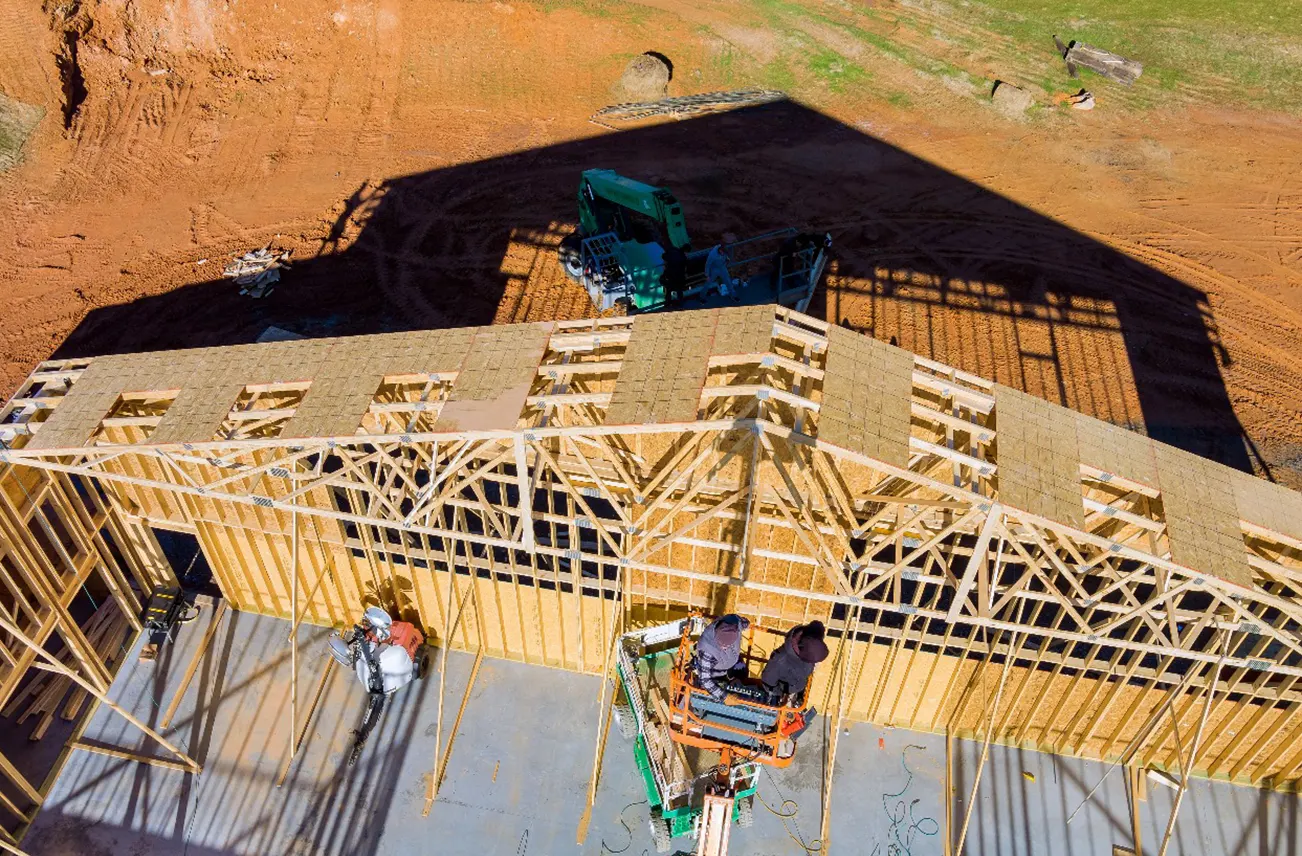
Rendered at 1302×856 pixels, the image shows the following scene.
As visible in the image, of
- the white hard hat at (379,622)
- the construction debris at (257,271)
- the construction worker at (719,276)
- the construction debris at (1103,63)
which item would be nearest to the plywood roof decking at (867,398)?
the white hard hat at (379,622)

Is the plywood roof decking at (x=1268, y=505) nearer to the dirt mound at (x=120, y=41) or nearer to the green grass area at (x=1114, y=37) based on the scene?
the green grass area at (x=1114, y=37)

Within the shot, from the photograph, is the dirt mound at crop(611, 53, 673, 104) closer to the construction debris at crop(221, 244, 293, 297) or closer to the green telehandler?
the green telehandler

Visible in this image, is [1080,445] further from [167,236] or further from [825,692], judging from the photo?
[167,236]

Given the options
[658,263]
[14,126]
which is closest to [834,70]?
[658,263]

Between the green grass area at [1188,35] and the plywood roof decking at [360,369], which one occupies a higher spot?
the green grass area at [1188,35]

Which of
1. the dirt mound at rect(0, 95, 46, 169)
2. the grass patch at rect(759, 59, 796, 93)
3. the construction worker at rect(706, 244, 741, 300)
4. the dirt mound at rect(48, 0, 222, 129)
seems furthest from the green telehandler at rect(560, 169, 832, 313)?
the dirt mound at rect(0, 95, 46, 169)

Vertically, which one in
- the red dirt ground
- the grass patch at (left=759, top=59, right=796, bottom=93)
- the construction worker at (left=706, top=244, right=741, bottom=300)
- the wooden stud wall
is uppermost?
the grass patch at (left=759, top=59, right=796, bottom=93)

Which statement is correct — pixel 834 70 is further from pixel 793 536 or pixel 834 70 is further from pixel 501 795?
pixel 501 795
